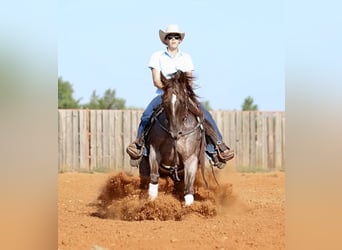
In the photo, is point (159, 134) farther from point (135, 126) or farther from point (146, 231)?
point (135, 126)

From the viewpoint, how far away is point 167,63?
8.84m

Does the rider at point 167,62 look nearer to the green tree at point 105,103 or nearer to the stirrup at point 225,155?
the stirrup at point 225,155

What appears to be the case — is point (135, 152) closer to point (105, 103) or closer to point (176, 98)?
point (176, 98)

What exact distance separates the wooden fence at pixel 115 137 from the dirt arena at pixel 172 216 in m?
1.14

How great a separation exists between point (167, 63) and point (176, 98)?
0.44 meters

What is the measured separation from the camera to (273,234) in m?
8.23

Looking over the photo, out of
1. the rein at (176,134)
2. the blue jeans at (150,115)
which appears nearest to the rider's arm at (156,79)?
the blue jeans at (150,115)

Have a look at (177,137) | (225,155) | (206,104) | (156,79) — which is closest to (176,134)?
(177,137)

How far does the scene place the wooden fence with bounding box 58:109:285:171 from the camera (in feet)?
38.1
